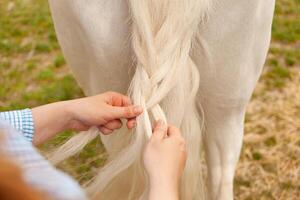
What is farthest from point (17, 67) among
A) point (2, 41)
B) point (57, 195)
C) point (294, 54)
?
point (57, 195)

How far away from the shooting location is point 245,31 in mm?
1149

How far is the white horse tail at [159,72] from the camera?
1062mm

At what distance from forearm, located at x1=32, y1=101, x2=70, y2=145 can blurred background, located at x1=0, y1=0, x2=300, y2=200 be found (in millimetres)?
321

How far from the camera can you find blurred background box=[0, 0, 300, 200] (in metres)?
2.07

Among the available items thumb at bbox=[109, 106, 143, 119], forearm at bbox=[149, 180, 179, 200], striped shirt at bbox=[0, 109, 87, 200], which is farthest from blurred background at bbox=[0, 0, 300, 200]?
striped shirt at bbox=[0, 109, 87, 200]

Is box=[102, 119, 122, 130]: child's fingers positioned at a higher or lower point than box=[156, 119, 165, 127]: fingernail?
lower

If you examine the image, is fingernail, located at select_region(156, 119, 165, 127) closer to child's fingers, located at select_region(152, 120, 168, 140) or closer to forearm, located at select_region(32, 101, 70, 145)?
child's fingers, located at select_region(152, 120, 168, 140)

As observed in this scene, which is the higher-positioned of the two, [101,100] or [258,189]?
[101,100]

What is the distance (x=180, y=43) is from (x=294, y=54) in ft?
5.37

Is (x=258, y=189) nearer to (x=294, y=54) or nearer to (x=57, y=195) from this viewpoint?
(x=294, y=54)

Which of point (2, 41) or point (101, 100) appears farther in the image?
point (2, 41)

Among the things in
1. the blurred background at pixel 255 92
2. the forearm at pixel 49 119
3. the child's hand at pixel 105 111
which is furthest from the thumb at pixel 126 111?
the blurred background at pixel 255 92

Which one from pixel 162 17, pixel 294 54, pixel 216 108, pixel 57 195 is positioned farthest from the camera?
pixel 294 54

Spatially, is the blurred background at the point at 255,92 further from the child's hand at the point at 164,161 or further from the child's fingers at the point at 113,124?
the child's hand at the point at 164,161
